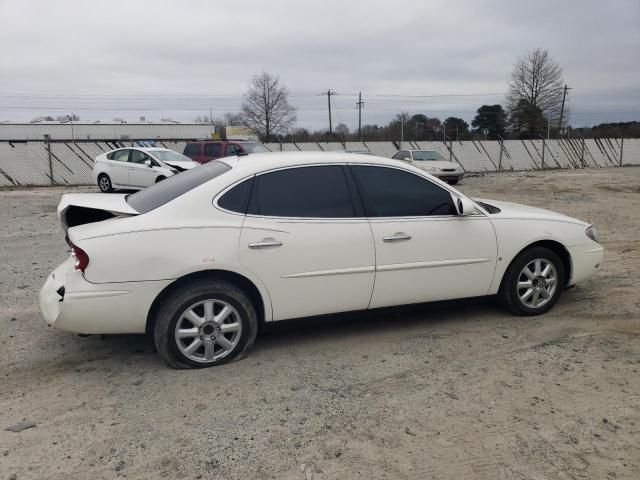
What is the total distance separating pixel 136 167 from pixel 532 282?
14.0 m

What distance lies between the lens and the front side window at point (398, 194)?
424cm

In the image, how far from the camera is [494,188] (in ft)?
61.9

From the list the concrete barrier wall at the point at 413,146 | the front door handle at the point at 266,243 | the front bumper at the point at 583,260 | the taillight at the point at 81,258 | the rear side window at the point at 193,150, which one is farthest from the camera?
the concrete barrier wall at the point at 413,146

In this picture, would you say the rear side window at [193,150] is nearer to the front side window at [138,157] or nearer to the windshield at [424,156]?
the front side window at [138,157]

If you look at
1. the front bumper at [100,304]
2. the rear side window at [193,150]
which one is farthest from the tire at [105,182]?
the front bumper at [100,304]

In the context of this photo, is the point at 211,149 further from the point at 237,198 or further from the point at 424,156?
the point at 237,198

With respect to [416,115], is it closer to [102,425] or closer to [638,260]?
[638,260]

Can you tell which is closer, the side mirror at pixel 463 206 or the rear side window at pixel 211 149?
the side mirror at pixel 463 206

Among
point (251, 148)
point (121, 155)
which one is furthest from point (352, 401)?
point (251, 148)

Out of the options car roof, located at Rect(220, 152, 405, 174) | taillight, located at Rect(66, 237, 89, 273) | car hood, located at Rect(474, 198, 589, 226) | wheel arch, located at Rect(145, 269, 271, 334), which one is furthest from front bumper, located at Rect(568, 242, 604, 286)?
taillight, located at Rect(66, 237, 89, 273)

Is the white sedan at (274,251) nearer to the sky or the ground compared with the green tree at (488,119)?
nearer to the ground

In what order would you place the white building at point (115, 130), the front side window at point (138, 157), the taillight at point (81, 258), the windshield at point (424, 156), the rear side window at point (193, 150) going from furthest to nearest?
the white building at point (115, 130) → the windshield at point (424, 156) → the rear side window at point (193, 150) → the front side window at point (138, 157) → the taillight at point (81, 258)

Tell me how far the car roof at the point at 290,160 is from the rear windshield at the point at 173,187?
0.14 m

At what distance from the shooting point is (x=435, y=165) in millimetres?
21297
